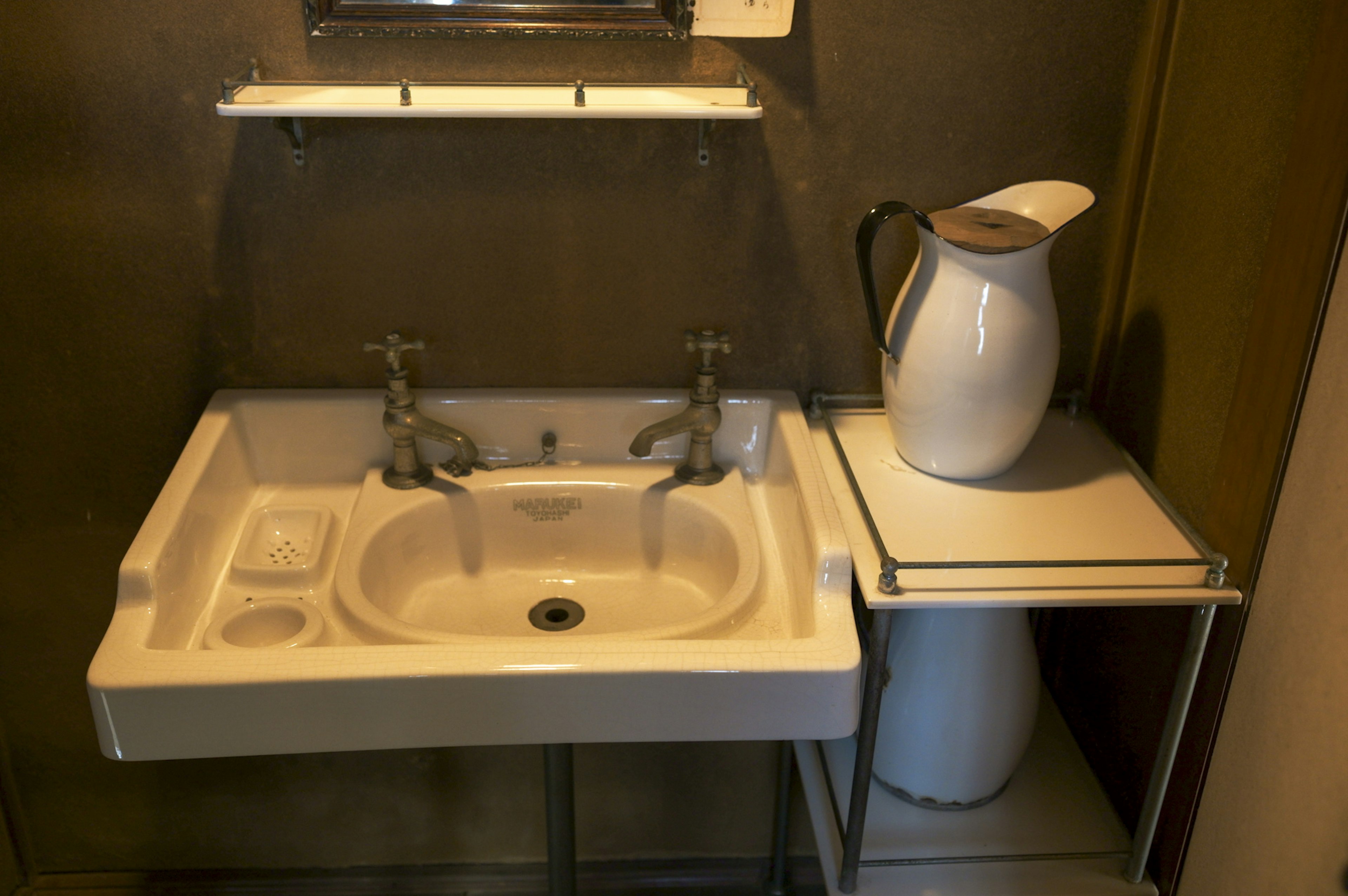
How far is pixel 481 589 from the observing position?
53.1 inches

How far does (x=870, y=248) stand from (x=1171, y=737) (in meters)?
0.59

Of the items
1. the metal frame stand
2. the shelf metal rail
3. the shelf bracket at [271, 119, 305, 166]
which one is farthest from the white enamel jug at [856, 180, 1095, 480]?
the shelf bracket at [271, 119, 305, 166]

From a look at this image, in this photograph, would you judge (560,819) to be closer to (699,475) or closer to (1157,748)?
(699,475)

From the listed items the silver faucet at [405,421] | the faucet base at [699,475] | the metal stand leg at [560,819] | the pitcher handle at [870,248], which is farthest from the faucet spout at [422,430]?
the pitcher handle at [870,248]

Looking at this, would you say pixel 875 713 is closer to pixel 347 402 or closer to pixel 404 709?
pixel 404 709

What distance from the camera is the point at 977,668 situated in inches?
49.6

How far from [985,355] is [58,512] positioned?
1187mm

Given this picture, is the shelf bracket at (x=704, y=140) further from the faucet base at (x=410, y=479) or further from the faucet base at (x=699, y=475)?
the faucet base at (x=410, y=479)

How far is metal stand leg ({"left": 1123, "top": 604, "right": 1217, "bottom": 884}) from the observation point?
108 centimetres

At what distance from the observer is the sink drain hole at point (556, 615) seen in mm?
1300

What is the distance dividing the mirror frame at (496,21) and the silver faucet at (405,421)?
34 cm

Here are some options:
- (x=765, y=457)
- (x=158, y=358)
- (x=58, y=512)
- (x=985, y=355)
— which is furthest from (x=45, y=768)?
(x=985, y=355)

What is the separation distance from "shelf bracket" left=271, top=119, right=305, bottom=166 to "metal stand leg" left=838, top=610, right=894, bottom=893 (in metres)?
0.83

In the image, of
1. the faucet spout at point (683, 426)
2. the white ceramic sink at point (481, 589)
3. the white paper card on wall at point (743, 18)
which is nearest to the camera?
the white ceramic sink at point (481, 589)
